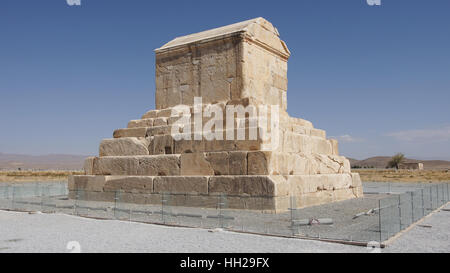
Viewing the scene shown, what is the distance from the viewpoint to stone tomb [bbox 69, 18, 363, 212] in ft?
32.8

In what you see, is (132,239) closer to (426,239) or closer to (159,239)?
(159,239)

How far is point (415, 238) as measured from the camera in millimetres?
6465

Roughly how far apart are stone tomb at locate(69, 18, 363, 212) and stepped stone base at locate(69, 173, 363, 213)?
0.02 m

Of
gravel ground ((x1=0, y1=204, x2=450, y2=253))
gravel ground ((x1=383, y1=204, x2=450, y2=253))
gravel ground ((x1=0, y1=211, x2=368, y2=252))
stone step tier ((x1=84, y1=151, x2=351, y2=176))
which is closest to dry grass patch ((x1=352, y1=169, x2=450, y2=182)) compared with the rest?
stone step tier ((x1=84, y1=151, x2=351, y2=176))

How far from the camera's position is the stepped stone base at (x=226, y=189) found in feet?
A: 30.9

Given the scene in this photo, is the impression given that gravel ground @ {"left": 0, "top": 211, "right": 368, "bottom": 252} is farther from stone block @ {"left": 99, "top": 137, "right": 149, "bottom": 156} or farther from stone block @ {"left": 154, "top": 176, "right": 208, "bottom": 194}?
stone block @ {"left": 99, "top": 137, "right": 149, "bottom": 156}

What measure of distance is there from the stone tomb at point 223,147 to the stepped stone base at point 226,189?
1.0 inches

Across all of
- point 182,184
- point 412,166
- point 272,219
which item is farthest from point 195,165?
point 412,166

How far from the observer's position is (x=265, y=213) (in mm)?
9023

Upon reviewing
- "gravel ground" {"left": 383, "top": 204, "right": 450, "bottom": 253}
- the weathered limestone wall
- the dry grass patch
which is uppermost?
the weathered limestone wall

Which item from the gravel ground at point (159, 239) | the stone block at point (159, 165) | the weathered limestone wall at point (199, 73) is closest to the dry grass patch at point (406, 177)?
the weathered limestone wall at point (199, 73)

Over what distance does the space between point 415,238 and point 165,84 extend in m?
9.33
